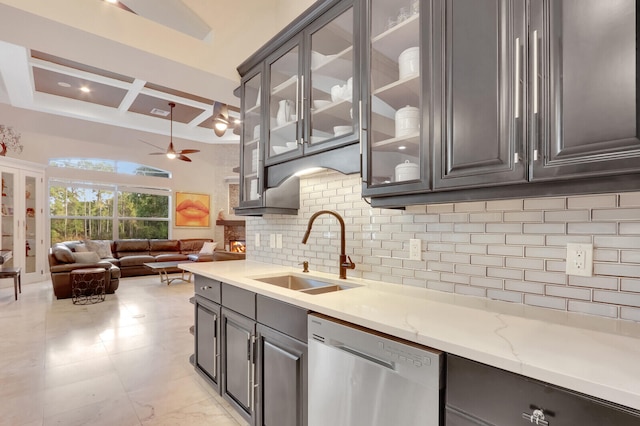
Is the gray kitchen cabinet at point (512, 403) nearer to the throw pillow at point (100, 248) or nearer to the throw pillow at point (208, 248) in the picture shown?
the throw pillow at point (100, 248)

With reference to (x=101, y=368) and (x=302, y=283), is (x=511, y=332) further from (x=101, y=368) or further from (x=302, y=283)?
(x=101, y=368)

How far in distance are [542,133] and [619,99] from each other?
20cm

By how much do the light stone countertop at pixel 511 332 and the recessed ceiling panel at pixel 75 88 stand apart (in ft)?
19.4

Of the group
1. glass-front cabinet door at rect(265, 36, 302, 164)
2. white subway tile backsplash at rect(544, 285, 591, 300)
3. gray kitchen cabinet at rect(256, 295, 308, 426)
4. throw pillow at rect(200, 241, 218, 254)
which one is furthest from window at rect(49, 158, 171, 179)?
white subway tile backsplash at rect(544, 285, 591, 300)

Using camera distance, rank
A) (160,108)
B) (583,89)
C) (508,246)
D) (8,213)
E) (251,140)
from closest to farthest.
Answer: (583,89) < (508,246) < (251,140) < (8,213) < (160,108)

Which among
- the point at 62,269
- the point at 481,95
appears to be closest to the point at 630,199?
the point at 481,95

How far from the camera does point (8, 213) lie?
5.95 metres

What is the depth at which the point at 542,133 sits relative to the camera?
1.05 metres

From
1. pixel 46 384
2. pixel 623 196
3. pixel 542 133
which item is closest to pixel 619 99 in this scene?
pixel 542 133

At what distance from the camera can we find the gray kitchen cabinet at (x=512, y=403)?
0.74m

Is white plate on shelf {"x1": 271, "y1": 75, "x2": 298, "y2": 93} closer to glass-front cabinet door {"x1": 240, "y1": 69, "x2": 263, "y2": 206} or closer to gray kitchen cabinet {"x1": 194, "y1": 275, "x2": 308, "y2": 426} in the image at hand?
glass-front cabinet door {"x1": 240, "y1": 69, "x2": 263, "y2": 206}

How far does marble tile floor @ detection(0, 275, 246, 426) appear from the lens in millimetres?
2143

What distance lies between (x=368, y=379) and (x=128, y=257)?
301 inches

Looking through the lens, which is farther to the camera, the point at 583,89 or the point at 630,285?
the point at 630,285
